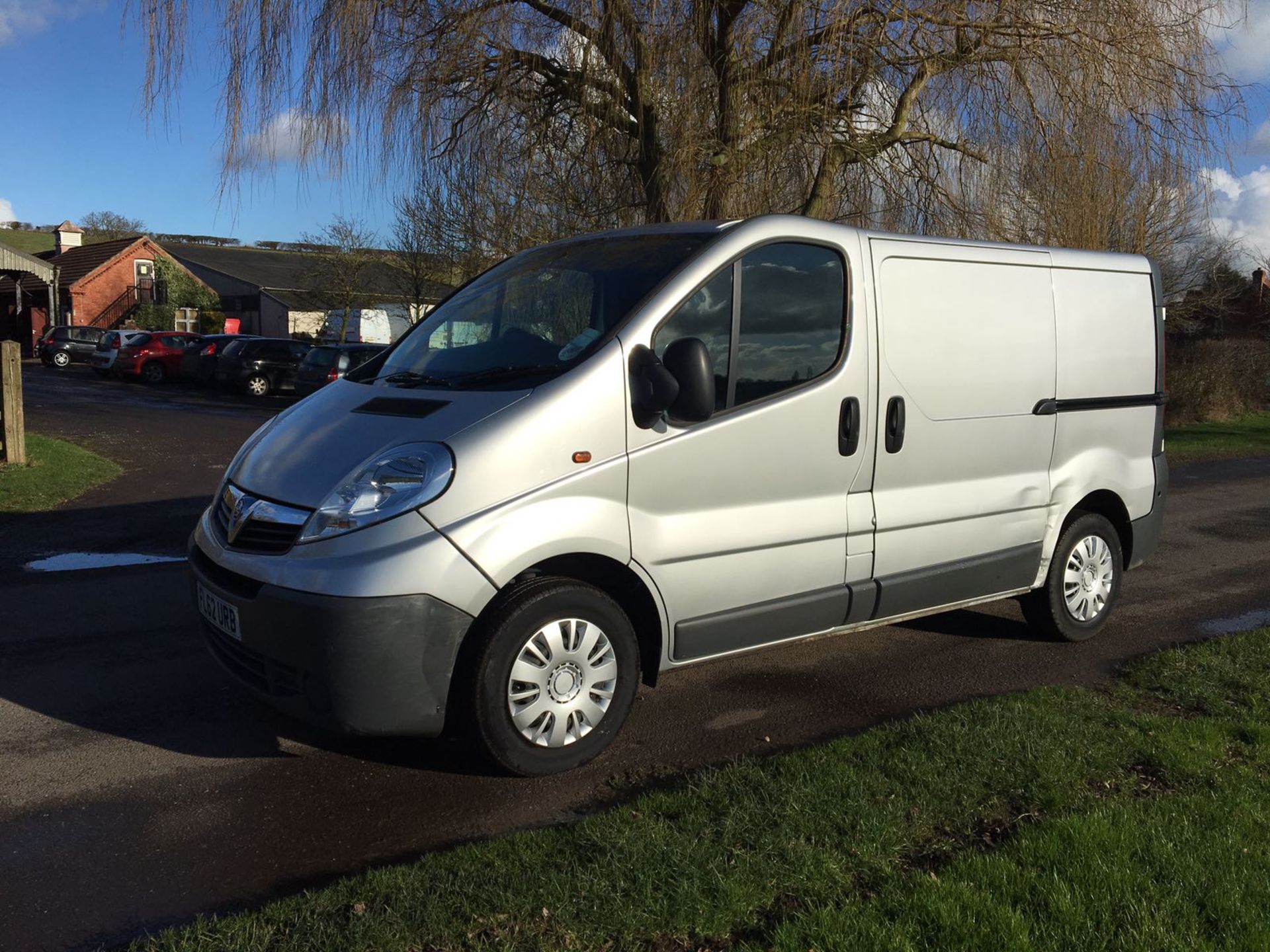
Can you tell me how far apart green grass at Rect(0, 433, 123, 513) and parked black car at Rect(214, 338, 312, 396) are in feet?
47.9

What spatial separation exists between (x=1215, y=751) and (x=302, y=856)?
3574 mm

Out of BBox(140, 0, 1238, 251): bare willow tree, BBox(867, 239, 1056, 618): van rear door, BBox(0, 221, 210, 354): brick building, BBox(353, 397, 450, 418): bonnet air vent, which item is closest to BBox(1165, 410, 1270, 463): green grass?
BBox(140, 0, 1238, 251): bare willow tree

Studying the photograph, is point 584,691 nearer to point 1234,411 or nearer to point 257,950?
point 257,950

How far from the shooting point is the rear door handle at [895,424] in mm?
5148

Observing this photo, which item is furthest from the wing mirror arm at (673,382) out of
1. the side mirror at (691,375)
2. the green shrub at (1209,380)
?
the green shrub at (1209,380)

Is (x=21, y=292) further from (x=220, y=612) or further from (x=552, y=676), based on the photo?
(x=552, y=676)

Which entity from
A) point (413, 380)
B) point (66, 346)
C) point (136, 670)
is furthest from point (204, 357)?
point (413, 380)

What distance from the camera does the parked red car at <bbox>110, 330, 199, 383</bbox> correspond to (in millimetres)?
31500

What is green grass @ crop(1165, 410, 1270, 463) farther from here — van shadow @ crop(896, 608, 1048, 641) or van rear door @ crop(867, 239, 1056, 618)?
van rear door @ crop(867, 239, 1056, 618)

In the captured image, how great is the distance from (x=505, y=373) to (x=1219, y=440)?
18966mm

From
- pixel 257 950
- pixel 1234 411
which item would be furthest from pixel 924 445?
pixel 1234 411

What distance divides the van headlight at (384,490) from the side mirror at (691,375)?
0.96 meters

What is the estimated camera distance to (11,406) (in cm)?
1161

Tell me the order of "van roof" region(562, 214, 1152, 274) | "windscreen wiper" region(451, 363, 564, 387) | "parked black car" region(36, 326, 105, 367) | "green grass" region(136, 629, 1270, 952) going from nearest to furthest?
"green grass" region(136, 629, 1270, 952)
"windscreen wiper" region(451, 363, 564, 387)
"van roof" region(562, 214, 1152, 274)
"parked black car" region(36, 326, 105, 367)
